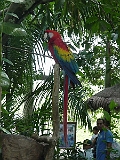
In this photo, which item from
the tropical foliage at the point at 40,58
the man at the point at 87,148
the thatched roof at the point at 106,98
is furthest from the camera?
the thatched roof at the point at 106,98

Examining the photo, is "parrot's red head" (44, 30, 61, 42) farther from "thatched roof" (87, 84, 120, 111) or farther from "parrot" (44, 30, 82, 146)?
"thatched roof" (87, 84, 120, 111)

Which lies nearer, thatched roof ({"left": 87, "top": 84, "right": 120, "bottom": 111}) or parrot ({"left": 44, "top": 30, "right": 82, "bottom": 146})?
parrot ({"left": 44, "top": 30, "right": 82, "bottom": 146})

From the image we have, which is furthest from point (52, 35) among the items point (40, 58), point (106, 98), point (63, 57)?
point (106, 98)

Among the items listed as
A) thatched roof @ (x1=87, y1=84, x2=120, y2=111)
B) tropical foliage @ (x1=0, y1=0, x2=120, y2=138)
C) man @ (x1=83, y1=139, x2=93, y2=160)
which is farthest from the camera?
thatched roof @ (x1=87, y1=84, x2=120, y2=111)

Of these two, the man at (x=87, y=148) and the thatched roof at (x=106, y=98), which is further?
the thatched roof at (x=106, y=98)

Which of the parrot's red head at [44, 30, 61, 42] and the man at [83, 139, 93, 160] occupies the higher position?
the parrot's red head at [44, 30, 61, 42]

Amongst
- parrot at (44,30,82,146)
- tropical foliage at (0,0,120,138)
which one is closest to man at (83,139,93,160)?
tropical foliage at (0,0,120,138)

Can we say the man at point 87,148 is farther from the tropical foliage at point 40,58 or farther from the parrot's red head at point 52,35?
the parrot's red head at point 52,35

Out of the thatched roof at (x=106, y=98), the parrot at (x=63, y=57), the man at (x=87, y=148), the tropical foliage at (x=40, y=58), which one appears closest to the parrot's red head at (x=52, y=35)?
the parrot at (x=63, y=57)

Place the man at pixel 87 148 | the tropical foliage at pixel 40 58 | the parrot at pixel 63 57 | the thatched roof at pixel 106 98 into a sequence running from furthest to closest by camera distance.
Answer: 1. the thatched roof at pixel 106 98
2. the man at pixel 87 148
3. the tropical foliage at pixel 40 58
4. the parrot at pixel 63 57

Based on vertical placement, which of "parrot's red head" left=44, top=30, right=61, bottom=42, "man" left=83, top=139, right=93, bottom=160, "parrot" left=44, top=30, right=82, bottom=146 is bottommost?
"man" left=83, top=139, right=93, bottom=160

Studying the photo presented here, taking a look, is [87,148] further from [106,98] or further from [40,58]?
[40,58]

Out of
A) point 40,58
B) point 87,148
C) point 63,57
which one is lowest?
point 87,148

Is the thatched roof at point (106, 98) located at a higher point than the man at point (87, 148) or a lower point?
higher
